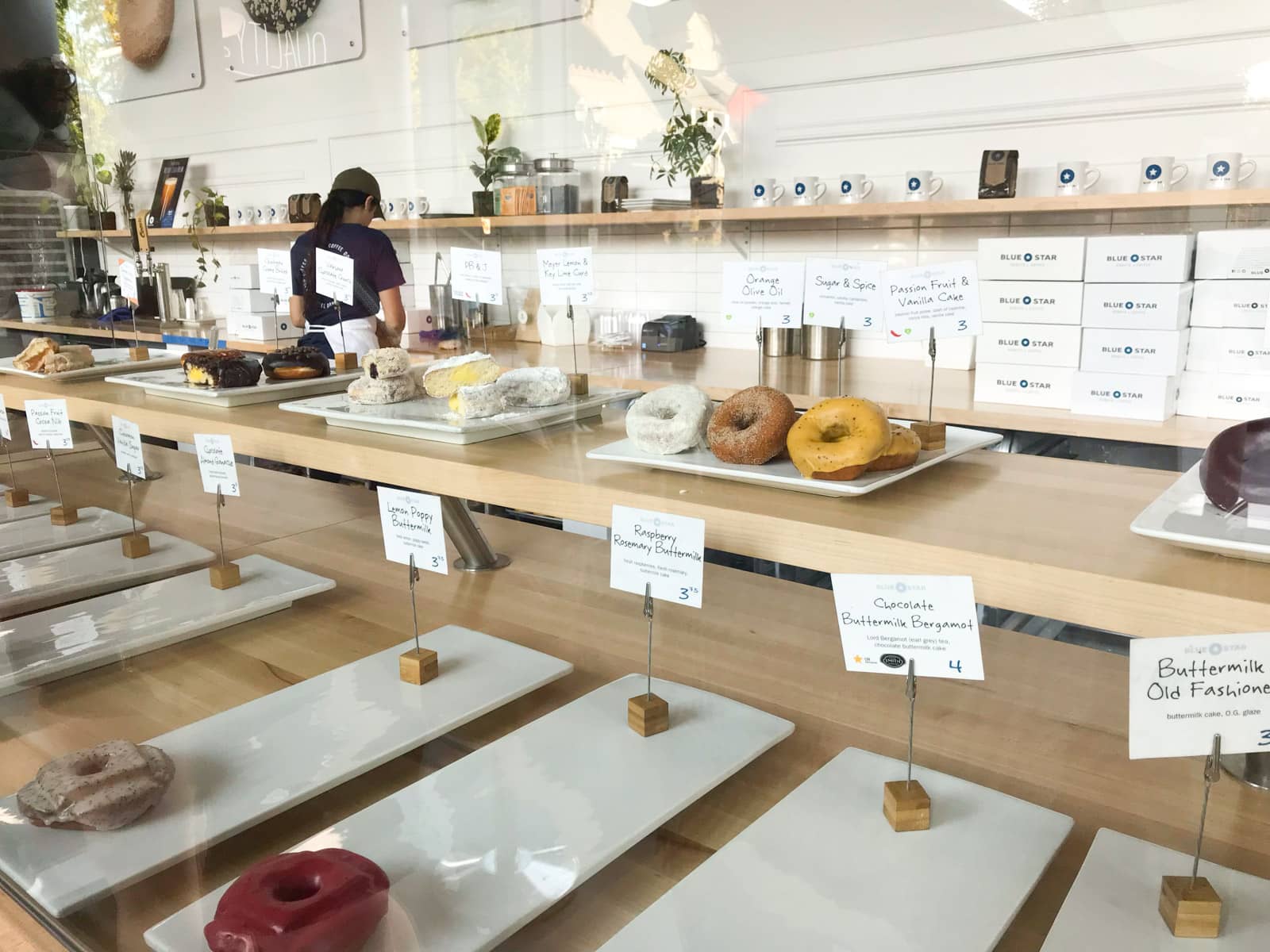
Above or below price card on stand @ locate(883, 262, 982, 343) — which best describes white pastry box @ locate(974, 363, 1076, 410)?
below

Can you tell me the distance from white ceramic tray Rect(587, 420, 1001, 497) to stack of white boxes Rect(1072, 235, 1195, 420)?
0.60 ft

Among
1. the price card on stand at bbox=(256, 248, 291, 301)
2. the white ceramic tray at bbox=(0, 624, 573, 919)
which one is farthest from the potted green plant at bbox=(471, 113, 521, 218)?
the white ceramic tray at bbox=(0, 624, 573, 919)

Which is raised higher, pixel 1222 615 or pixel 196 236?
pixel 196 236

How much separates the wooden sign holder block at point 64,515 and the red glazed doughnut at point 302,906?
0.99 meters

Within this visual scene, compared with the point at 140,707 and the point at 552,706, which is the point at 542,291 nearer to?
the point at 552,706

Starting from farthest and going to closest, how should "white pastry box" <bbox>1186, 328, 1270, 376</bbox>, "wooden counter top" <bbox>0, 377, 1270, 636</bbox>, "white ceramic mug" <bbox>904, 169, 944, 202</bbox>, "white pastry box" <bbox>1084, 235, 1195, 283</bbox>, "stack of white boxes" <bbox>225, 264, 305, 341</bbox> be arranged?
"white ceramic mug" <bbox>904, 169, 944, 202</bbox>, "stack of white boxes" <bbox>225, 264, 305, 341</bbox>, "white pastry box" <bbox>1084, 235, 1195, 283</bbox>, "white pastry box" <bbox>1186, 328, 1270, 376</bbox>, "wooden counter top" <bbox>0, 377, 1270, 636</bbox>

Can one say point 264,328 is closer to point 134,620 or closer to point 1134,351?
point 134,620

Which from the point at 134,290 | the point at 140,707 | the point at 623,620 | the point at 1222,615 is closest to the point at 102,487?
the point at 134,290

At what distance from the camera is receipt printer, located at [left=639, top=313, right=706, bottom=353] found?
170cm

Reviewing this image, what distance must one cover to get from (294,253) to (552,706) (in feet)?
2.49

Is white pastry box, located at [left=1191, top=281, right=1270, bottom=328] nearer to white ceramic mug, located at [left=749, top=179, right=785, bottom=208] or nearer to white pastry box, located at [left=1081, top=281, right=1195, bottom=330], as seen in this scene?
white pastry box, located at [left=1081, top=281, right=1195, bottom=330]

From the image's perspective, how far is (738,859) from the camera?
2.01 ft

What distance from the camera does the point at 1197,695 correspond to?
52 centimetres

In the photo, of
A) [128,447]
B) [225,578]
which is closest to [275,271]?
[128,447]
